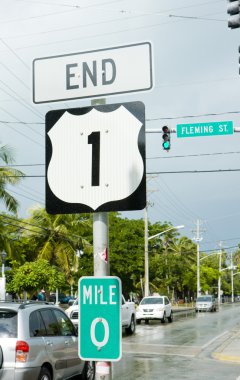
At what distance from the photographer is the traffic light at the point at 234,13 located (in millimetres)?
13055

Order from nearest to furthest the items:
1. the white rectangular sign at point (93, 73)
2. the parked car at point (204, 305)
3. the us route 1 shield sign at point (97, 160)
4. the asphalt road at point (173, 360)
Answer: the us route 1 shield sign at point (97, 160) < the white rectangular sign at point (93, 73) < the asphalt road at point (173, 360) < the parked car at point (204, 305)

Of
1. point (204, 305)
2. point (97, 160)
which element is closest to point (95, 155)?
point (97, 160)

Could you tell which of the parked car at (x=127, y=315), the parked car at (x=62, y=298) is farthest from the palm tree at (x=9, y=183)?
the parked car at (x=62, y=298)

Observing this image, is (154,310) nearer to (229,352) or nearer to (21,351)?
(229,352)

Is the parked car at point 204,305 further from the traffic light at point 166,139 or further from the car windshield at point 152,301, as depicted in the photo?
the traffic light at point 166,139

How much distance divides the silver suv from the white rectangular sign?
540 centimetres

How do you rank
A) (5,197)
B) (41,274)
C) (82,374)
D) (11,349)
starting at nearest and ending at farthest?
(11,349) → (82,374) → (5,197) → (41,274)

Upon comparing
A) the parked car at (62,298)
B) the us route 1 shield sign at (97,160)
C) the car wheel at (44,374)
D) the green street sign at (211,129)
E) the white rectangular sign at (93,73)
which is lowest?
the parked car at (62,298)

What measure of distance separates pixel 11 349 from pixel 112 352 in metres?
5.46

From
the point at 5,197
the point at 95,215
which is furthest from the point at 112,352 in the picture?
the point at 5,197

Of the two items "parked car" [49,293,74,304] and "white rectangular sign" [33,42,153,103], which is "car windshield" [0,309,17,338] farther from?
"parked car" [49,293,74,304]

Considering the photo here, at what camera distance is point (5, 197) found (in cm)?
2866

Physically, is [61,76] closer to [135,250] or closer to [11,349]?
[11,349]

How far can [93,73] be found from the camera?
10.4 ft
